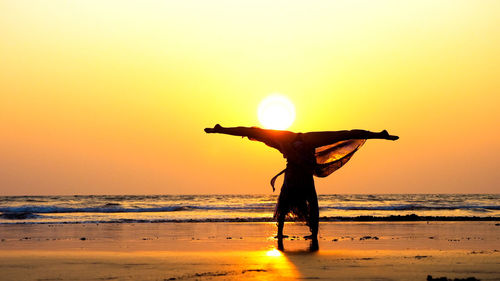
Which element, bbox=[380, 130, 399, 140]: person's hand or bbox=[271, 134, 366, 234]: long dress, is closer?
bbox=[380, 130, 399, 140]: person's hand

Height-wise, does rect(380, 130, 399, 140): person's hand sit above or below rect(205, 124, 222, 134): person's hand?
below

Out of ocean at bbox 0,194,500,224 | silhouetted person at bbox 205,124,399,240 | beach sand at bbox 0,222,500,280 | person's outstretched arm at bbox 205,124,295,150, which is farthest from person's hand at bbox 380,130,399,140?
ocean at bbox 0,194,500,224

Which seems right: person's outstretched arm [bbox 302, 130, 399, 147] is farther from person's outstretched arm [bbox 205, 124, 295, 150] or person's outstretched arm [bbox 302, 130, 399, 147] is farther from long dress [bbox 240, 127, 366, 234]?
person's outstretched arm [bbox 205, 124, 295, 150]

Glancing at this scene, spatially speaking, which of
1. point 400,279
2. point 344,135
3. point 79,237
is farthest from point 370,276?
point 79,237

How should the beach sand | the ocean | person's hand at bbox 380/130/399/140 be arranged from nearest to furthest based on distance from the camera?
the beach sand, person's hand at bbox 380/130/399/140, the ocean

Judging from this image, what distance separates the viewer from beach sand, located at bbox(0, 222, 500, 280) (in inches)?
408

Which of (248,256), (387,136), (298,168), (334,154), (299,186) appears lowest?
(248,256)

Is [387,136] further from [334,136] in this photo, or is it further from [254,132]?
[254,132]

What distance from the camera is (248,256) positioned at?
1305 cm

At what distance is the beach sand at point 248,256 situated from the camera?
10.4 m

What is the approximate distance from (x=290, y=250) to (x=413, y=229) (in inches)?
339

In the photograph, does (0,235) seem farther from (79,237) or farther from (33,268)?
(33,268)

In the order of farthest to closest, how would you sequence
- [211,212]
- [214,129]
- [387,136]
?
[211,212] → [214,129] → [387,136]

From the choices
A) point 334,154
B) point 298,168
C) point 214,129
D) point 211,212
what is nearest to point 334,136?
point 298,168
